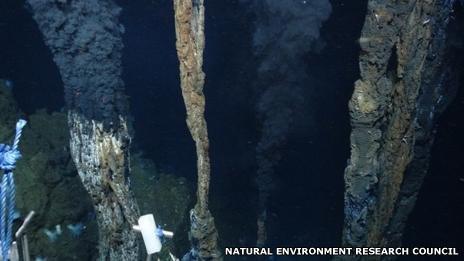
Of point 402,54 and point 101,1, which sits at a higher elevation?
point 101,1

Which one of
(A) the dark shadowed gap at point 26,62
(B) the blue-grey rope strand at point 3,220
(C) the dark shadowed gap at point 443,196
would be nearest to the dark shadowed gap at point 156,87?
(A) the dark shadowed gap at point 26,62

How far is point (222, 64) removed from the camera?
7.41m

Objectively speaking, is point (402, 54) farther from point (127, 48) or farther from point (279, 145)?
point (127, 48)

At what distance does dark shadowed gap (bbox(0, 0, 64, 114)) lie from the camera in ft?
21.7

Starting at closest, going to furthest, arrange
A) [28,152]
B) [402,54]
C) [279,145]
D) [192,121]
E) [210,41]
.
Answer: [402,54] → [192,121] → [28,152] → [279,145] → [210,41]

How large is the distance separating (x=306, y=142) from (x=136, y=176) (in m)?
3.36

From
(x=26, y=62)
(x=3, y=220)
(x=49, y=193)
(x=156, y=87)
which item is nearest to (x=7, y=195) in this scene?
(x=3, y=220)

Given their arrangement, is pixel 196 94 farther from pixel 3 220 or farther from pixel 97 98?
pixel 3 220

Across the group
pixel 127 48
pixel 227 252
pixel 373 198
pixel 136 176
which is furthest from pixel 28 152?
pixel 373 198

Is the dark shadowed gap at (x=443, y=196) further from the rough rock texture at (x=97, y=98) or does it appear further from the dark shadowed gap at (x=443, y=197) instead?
the rough rock texture at (x=97, y=98)

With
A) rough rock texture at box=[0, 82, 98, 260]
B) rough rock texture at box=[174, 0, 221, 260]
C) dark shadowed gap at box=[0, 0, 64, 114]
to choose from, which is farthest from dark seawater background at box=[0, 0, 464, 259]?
rough rock texture at box=[174, 0, 221, 260]

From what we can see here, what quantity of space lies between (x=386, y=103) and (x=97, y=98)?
308 cm

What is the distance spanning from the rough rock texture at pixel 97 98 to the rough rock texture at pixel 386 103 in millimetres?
2552

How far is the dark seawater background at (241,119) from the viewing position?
690 centimetres
